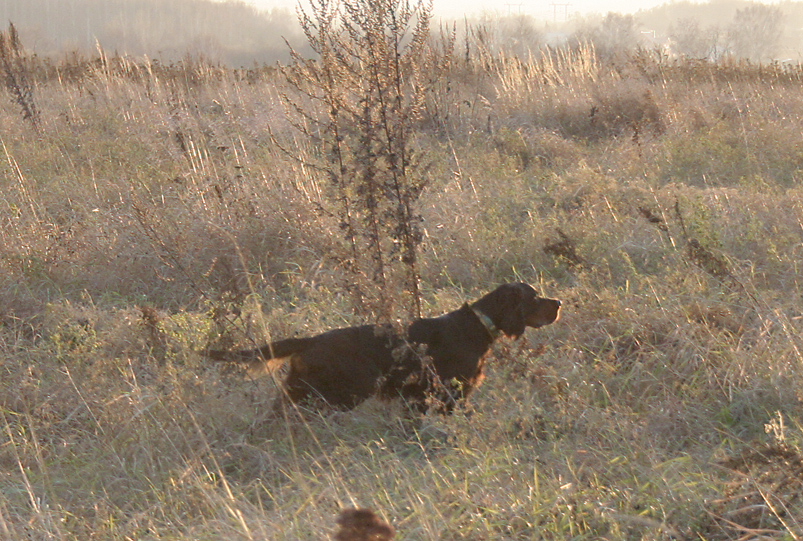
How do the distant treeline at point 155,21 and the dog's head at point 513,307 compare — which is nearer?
the dog's head at point 513,307

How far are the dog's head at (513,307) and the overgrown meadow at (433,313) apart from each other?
13 centimetres

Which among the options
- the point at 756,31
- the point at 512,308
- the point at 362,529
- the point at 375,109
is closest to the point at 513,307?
the point at 512,308

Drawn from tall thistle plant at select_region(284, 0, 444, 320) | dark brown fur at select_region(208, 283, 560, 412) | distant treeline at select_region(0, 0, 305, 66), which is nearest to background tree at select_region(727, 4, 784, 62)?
distant treeline at select_region(0, 0, 305, 66)

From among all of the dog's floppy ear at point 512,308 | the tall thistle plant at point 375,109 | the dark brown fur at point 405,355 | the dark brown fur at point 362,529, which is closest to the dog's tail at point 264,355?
the dark brown fur at point 405,355

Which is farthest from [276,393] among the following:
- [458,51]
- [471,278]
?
[458,51]

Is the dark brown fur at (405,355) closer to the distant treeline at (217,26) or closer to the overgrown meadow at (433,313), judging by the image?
→ the overgrown meadow at (433,313)

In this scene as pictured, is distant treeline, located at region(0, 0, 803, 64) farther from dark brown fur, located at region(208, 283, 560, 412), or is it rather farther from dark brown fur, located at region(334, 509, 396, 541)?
dark brown fur, located at region(334, 509, 396, 541)

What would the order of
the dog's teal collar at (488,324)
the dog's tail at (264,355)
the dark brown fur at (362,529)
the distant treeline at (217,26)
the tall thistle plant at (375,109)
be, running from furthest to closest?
1. the distant treeline at (217,26)
2. the tall thistle plant at (375,109)
3. the dog's teal collar at (488,324)
4. the dog's tail at (264,355)
5. the dark brown fur at (362,529)

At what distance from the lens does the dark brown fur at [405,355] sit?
3.10 metres

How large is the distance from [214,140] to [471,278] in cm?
360

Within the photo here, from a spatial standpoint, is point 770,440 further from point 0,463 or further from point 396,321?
point 0,463

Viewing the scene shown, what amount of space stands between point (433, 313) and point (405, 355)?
1.10 metres

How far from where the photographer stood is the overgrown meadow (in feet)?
7.91

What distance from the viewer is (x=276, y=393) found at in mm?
3219
